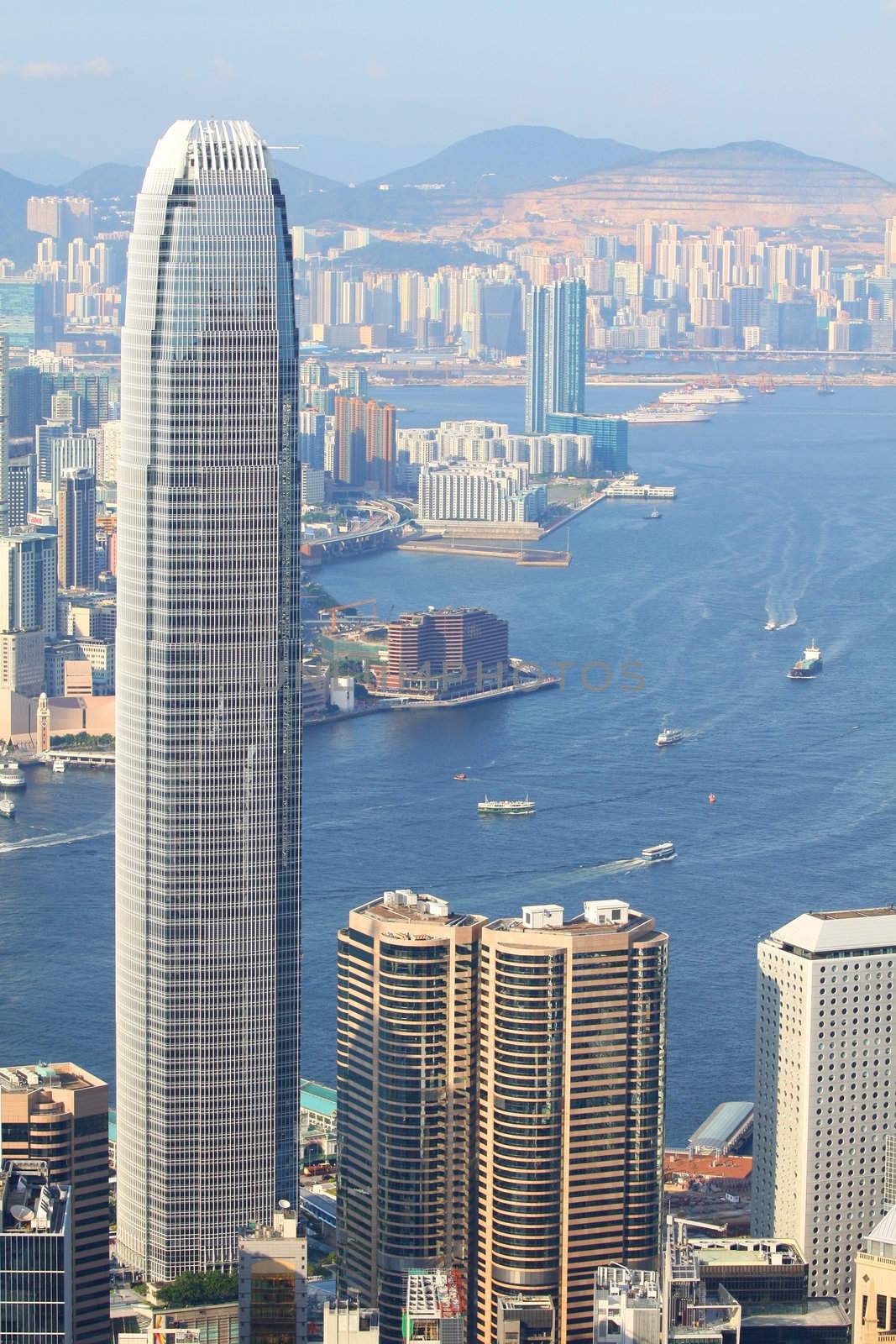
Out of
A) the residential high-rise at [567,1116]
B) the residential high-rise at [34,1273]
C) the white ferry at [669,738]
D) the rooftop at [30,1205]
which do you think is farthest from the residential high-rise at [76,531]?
the residential high-rise at [34,1273]

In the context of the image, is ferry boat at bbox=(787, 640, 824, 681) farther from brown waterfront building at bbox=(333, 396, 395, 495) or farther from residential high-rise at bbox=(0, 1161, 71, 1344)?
residential high-rise at bbox=(0, 1161, 71, 1344)

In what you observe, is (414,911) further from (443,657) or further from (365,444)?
(365,444)

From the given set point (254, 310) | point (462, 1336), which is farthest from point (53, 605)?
point (462, 1336)

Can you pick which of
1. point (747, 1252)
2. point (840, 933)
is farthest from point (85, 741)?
point (747, 1252)

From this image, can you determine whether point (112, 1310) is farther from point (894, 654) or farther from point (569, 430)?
point (569, 430)

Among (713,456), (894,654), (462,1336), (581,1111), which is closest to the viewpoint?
(462,1336)

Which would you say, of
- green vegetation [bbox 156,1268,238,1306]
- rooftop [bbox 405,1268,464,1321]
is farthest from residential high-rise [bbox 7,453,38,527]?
rooftop [bbox 405,1268,464,1321]
